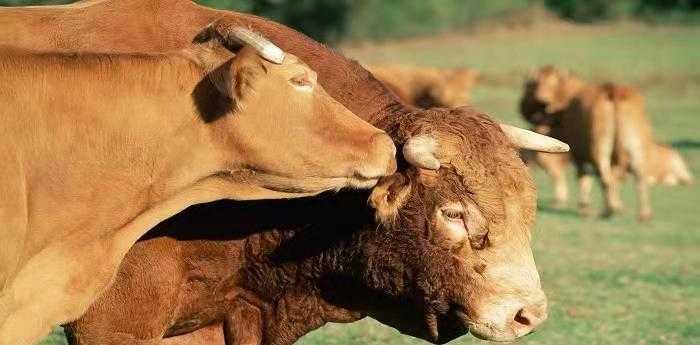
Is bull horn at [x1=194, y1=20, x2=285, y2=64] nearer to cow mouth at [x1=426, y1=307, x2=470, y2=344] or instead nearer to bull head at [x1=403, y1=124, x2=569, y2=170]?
bull head at [x1=403, y1=124, x2=569, y2=170]

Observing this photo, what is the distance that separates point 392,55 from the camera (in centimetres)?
5975

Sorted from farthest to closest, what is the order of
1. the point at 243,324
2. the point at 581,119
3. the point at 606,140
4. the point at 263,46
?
the point at 581,119 < the point at 606,140 < the point at 243,324 < the point at 263,46

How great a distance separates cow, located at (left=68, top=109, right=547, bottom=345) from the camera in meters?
6.78

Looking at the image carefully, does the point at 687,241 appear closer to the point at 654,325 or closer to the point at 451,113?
the point at 654,325

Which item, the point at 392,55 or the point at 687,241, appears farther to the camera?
the point at 392,55

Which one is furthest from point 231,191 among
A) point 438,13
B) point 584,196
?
point 438,13

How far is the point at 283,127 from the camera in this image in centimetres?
635

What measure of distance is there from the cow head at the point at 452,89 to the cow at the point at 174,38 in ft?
57.1

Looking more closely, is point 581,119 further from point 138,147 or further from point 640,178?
point 138,147

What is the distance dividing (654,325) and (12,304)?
6527 mm

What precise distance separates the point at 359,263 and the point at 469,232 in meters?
0.64

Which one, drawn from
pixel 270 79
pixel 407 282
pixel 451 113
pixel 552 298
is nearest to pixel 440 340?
pixel 407 282

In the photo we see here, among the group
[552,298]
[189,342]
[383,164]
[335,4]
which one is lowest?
[335,4]

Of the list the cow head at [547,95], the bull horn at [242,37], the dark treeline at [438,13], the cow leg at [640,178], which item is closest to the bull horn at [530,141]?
the bull horn at [242,37]
